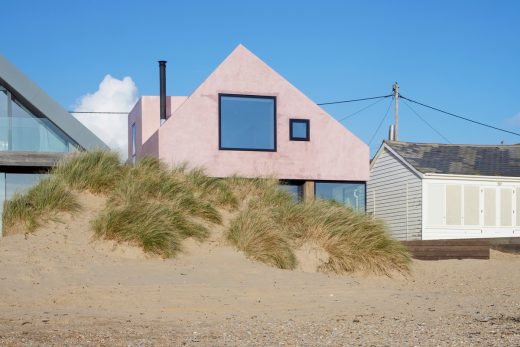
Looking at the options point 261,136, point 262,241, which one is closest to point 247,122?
point 261,136

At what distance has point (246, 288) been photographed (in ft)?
37.2

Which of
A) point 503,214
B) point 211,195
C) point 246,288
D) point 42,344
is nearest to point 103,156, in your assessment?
point 211,195

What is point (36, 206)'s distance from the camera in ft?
44.3

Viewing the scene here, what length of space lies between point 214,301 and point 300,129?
11.4m

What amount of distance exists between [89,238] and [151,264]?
4.51ft

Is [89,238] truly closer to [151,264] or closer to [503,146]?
[151,264]

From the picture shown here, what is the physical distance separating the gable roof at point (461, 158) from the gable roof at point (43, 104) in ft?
39.2

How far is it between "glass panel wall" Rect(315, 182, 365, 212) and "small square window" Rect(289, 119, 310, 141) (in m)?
1.46

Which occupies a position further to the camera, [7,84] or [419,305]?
[7,84]

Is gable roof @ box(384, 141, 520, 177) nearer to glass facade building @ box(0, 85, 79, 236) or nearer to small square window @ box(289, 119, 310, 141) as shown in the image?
small square window @ box(289, 119, 310, 141)

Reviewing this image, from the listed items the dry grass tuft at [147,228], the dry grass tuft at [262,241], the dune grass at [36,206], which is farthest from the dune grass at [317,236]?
the dune grass at [36,206]

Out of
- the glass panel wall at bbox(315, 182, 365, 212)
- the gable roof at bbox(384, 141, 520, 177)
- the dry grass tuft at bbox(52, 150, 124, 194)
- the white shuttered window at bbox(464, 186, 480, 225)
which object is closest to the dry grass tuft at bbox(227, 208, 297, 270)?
the dry grass tuft at bbox(52, 150, 124, 194)

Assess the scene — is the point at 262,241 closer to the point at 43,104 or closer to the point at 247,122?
the point at 247,122

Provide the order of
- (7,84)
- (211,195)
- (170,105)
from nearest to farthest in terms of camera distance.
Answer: (211,195) < (7,84) < (170,105)
